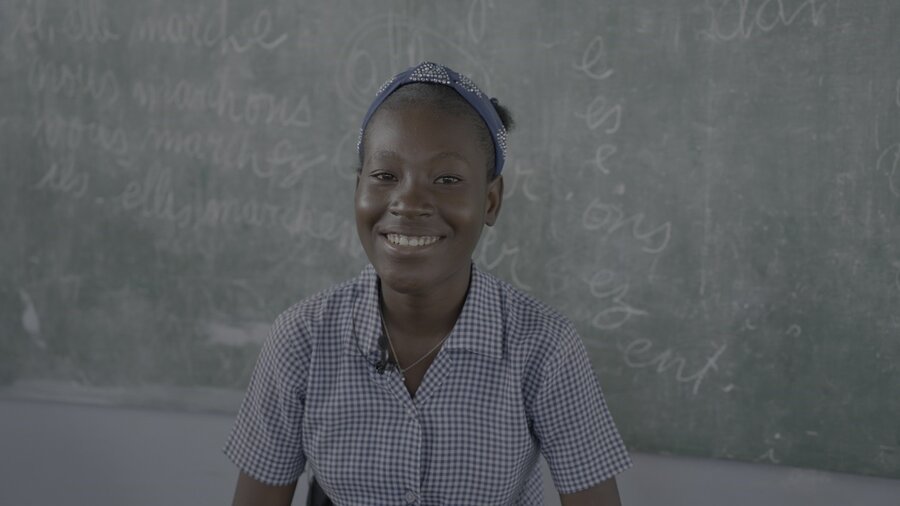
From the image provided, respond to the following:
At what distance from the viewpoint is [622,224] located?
5.65ft

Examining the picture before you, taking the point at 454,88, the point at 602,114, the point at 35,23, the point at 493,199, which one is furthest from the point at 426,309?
the point at 35,23

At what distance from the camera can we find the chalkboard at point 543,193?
1637 millimetres

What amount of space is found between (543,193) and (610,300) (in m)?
0.25

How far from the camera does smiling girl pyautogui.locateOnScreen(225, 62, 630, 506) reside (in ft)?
Result: 3.79

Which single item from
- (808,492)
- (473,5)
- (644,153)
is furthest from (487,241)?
(808,492)

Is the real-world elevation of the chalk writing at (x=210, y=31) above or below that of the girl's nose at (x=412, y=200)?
above

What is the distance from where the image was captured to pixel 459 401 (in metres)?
1.22

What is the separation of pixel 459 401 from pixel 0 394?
4.52 feet

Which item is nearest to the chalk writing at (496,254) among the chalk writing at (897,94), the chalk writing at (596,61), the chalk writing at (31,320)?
the chalk writing at (596,61)

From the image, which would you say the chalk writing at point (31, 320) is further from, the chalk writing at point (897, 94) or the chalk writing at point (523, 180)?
the chalk writing at point (897, 94)

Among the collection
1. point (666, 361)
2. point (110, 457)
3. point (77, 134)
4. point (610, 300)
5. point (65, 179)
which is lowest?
point (110, 457)

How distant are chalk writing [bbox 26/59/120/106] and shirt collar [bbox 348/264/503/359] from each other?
0.96 meters

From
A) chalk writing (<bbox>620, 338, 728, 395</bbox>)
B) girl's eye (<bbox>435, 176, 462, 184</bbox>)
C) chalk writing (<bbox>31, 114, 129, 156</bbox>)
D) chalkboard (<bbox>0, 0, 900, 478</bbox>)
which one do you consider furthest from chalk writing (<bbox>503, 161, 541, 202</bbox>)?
chalk writing (<bbox>31, 114, 129, 156</bbox>)

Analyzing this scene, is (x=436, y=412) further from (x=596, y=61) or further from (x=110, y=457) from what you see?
(x=110, y=457)
